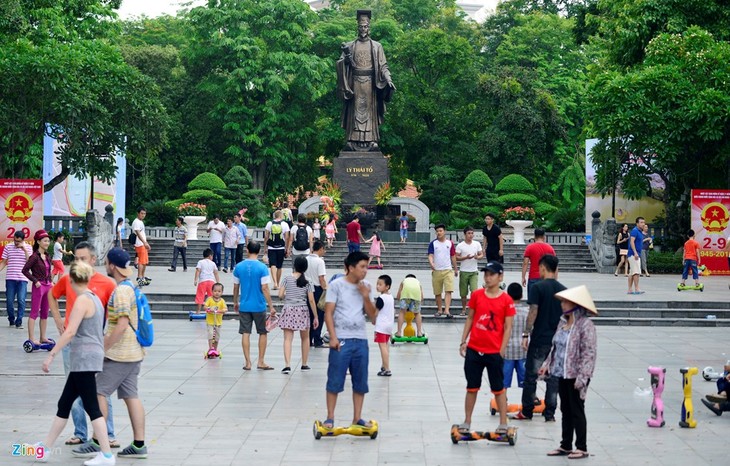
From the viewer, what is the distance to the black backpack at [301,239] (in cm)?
2055

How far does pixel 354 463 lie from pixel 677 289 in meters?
18.3

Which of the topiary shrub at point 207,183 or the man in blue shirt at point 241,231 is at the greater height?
the topiary shrub at point 207,183

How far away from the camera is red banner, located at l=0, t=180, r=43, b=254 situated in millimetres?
29125

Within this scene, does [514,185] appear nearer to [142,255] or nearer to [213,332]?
[142,255]

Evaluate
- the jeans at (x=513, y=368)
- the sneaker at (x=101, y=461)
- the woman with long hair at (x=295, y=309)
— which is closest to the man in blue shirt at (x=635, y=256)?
the woman with long hair at (x=295, y=309)

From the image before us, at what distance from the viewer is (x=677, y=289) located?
26188mm

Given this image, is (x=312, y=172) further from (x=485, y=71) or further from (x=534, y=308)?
(x=534, y=308)

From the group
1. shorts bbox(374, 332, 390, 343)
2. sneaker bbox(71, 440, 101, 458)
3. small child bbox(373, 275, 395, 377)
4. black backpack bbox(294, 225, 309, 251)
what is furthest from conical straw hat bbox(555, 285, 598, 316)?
black backpack bbox(294, 225, 309, 251)

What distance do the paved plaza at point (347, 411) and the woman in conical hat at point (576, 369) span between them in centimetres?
23

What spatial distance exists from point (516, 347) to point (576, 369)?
1992mm

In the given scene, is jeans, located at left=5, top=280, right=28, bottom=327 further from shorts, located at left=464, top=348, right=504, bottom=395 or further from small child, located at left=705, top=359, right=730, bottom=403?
small child, located at left=705, top=359, right=730, bottom=403

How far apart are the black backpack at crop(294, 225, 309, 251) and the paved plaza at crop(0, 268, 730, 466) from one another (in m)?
3.05

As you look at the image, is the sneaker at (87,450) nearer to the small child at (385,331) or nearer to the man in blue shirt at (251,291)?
the man in blue shirt at (251,291)

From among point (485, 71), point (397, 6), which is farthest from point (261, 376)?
point (397, 6)
